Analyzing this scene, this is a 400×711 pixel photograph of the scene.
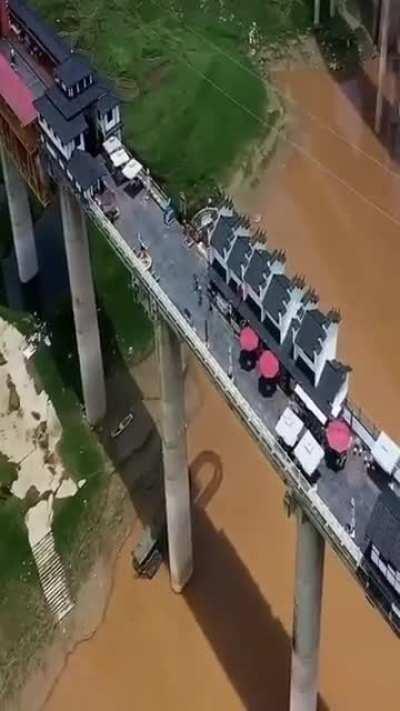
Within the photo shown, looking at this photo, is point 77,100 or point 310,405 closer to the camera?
point 310,405

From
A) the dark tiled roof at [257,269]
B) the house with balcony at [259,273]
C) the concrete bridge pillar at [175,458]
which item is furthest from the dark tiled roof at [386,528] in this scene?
the concrete bridge pillar at [175,458]

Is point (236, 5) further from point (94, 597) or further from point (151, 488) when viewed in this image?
point (94, 597)

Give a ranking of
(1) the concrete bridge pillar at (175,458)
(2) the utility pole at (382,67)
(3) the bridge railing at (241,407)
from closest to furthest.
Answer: (3) the bridge railing at (241,407) → (1) the concrete bridge pillar at (175,458) → (2) the utility pole at (382,67)

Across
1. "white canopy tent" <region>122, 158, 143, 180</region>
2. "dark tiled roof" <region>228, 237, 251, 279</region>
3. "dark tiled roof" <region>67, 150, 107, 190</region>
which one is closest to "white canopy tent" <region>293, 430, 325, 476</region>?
"dark tiled roof" <region>228, 237, 251, 279</region>

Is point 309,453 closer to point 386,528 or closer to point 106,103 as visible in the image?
point 386,528

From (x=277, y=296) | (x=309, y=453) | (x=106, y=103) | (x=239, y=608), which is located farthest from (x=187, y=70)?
(x=309, y=453)

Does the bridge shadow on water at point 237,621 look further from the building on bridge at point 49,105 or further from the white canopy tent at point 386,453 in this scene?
the building on bridge at point 49,105
